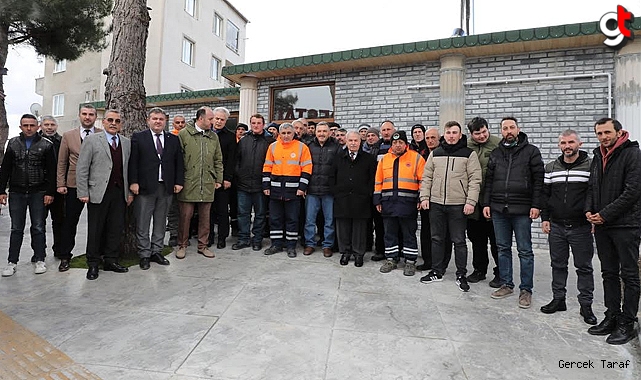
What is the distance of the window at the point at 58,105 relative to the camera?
22.5m

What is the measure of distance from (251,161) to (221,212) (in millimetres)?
875

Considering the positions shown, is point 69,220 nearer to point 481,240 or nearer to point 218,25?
point 481,240

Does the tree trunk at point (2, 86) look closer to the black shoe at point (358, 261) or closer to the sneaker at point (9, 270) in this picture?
the sneaker at point (9, 270)

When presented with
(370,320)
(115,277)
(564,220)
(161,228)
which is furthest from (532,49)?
(115,277)

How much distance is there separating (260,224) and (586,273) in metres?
3.91

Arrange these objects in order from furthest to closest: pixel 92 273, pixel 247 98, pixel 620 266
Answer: pixel 247 98
pixel 92 273
pixel 620 266

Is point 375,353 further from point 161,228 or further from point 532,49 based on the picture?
point 532,49

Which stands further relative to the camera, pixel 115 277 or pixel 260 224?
pixel 260 224

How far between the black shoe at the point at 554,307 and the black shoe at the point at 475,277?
2.89 feet

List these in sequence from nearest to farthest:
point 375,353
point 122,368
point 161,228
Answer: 1. point 122,368
2. point 375,353
3. point 161,228

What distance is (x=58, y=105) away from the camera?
22781mm

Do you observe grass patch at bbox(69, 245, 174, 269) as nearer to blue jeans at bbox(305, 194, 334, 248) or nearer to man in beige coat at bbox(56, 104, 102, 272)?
man in beige coat at bbox(56, 104, 102, 272)

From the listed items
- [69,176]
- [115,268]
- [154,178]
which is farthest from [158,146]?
[115,268]

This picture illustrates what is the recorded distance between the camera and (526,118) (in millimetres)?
6484
